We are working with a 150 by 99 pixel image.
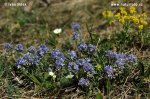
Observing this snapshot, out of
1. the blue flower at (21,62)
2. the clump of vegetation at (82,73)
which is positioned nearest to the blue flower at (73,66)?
the clump of vegetation at (82,73)

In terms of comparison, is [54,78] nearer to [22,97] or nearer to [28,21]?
[22,97]

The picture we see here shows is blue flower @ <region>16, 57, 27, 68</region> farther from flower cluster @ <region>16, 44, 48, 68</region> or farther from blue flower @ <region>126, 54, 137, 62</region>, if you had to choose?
blue flower @ <region>126, 54, 137, 62</region>

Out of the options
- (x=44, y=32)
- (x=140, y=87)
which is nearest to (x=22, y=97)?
(x=140, y=87)

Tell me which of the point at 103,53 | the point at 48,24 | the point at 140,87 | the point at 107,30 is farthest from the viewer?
the point at 48,24

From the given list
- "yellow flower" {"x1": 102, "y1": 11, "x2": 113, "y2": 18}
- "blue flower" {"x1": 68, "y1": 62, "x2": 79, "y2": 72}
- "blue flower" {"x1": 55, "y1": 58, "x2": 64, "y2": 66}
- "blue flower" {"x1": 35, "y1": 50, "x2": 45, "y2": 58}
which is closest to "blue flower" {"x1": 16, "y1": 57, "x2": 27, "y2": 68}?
"blue flower" {"x1": 35, "y1": 50, "x2": 45, "y2": 58}

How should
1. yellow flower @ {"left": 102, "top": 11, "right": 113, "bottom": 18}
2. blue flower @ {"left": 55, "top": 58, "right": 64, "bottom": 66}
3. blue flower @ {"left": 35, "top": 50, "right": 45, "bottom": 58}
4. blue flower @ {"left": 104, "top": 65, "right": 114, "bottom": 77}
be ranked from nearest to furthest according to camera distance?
blue flower @ {"left": 104, "top": 65, "right": 114, "bottom": 77}
blue flower @ {"left": 55, "top": 58, "right": 64, "bottom": 66}
blue flower @ {"left": 35, "top": 50, "right": 45, "bottom": 58}
yellow flower @ {"left": 102, "top": 11, "right": 113, "bottom": 18}

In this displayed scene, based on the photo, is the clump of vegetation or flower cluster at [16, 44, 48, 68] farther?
flower cluster at [16, 44, 48, 68]

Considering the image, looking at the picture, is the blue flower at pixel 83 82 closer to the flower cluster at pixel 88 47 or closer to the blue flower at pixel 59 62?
the blue flower at pixel 59 62

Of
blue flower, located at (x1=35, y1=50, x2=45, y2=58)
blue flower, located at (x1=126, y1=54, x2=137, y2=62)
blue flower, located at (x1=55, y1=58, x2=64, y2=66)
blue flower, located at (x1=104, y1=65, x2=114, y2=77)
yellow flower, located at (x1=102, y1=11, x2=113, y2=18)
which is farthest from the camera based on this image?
yellow flower, located at (x1=102, y1=11, x2=113, y2=18)

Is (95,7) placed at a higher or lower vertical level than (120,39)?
higher

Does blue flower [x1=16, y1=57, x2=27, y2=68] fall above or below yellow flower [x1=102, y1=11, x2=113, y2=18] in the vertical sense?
below

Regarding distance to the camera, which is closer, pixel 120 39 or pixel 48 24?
pixel 120 39
